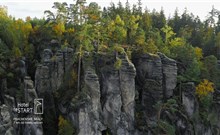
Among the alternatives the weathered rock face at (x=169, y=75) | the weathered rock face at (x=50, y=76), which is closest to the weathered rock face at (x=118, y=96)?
the weathered rock face at (x=50, y=76)

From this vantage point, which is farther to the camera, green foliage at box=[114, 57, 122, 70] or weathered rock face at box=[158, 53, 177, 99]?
weathered rock face at box=[158, 53, 177, 99]

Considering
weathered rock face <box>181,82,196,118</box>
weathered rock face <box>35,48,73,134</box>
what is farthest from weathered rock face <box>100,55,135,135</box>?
weathered rock face <box>181,82,196,118</box>

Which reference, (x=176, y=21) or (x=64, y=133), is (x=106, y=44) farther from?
(x=176, y=21)

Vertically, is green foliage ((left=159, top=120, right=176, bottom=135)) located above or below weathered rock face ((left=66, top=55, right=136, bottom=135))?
below

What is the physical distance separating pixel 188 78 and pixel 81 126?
18.3m

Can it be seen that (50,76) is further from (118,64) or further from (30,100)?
(118,64)

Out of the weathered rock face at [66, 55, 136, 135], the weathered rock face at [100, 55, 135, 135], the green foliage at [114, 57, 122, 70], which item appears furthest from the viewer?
the green foliage at [114, 57, 122, 70]

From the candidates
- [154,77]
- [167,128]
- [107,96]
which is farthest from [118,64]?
[167,128]

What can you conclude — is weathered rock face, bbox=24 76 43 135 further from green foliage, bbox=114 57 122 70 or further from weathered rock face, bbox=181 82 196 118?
weathered rock face, bbox=181 82 196 118

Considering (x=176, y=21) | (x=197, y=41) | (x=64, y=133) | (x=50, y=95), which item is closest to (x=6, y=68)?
(x=50, y=95)

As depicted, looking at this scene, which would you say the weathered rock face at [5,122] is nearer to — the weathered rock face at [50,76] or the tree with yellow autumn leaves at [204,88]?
the weathered rock face at [50,76]

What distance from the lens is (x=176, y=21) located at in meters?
79.7

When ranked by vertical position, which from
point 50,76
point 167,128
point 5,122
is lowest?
point 167,128

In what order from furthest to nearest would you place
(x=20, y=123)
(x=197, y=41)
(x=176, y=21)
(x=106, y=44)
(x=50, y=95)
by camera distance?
(x=176, y=21)
(x=197, y=41)
(x=106, y=44)
(x=50, y=95)
(x=20, y=123)
